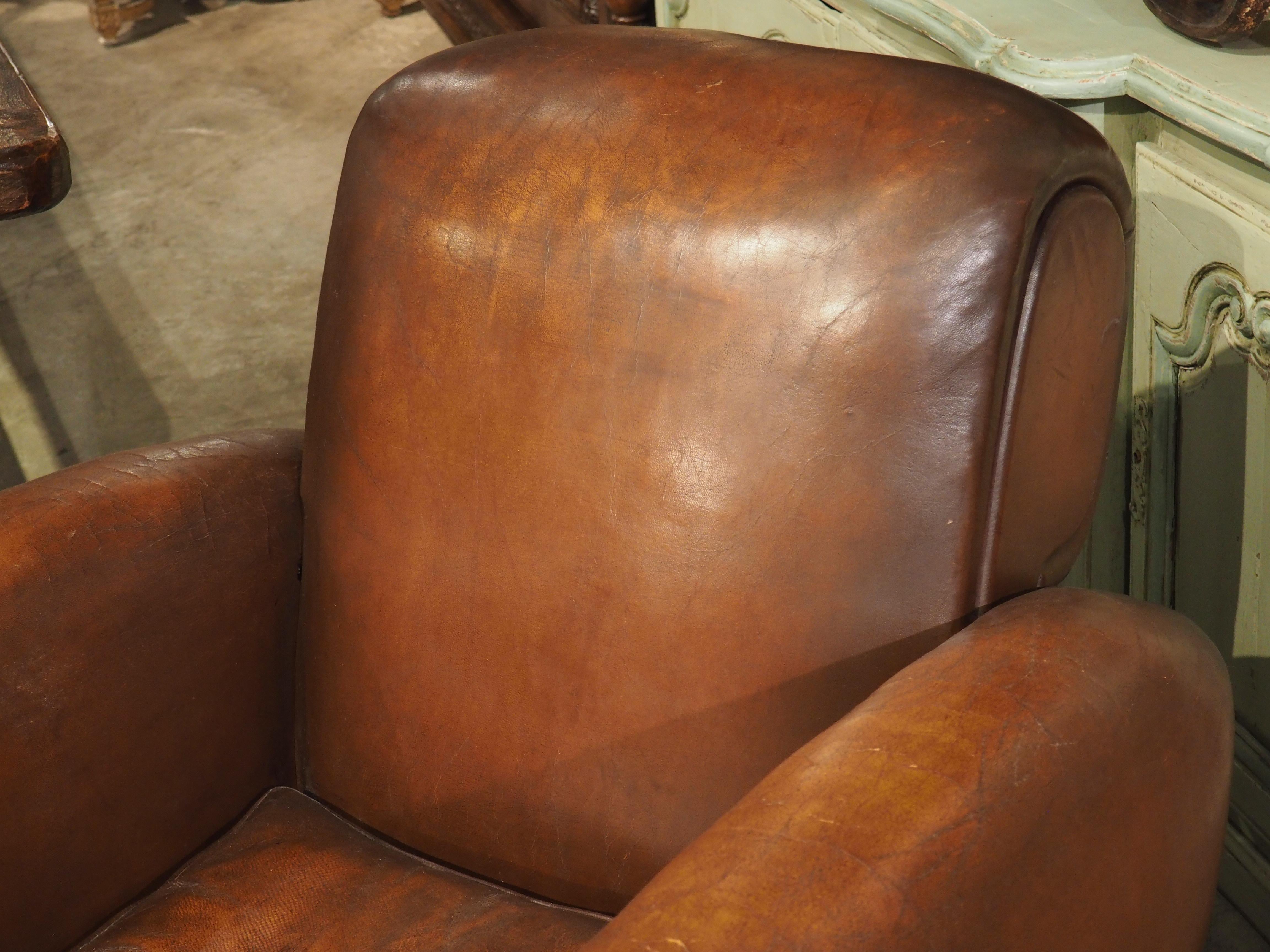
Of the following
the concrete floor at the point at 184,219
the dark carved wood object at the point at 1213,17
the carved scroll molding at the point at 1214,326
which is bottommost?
the concrete floor at the point at 184,219

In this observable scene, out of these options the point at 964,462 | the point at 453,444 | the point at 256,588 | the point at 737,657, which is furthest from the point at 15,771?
the point at 964,462

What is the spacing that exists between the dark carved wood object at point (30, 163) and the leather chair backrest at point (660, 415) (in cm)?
47

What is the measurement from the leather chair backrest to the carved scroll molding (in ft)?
1.01

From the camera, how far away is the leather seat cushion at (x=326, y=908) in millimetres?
879

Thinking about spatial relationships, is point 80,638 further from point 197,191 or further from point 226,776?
point 197,191

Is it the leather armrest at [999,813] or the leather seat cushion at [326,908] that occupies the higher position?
the leather armrest at [999,813]

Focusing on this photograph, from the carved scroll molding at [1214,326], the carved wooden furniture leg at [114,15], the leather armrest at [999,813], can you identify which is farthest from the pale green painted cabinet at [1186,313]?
the carved wooden furniture leg at [114,15]

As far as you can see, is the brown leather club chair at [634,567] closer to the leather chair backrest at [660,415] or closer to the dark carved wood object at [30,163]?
the leather chair backrest at [660,415]

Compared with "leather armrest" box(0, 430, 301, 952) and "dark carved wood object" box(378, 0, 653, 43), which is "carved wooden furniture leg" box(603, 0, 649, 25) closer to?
Result: "dark carved wood object" box(378, 0, 653, 43)

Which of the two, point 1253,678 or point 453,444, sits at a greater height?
point 453,444

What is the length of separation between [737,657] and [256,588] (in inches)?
16.0

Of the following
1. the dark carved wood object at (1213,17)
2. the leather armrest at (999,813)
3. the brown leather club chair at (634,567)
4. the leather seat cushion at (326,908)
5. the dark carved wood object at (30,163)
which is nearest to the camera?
the leather armrest at (999,813)

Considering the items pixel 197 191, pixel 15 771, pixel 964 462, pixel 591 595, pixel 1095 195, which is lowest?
pixel 197 191

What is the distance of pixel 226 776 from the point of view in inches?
39.9
